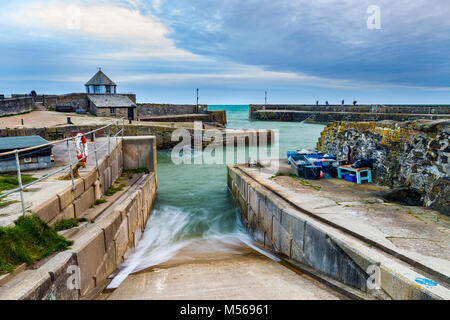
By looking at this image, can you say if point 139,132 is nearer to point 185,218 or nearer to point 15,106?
point 15,106

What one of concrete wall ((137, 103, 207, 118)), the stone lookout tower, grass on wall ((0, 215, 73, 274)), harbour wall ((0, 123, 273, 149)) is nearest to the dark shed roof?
grass on wall ((0, 215, 73, 274))

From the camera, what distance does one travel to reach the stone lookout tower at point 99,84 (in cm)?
4134

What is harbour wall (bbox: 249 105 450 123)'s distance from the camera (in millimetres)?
32344

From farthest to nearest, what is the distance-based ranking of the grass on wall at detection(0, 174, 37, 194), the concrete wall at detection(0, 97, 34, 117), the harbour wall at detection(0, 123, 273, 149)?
the concrete wall at detection(0, 97, 34, 117), the harbour wall at detection(0, 123, 273, 149), the grass on wall at detection(0, 174, 37, 194)

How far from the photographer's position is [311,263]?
5.16 metres

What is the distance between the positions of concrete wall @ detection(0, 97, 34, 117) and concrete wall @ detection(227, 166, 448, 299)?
28.5 metres

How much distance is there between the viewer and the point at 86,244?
4625 millimetres

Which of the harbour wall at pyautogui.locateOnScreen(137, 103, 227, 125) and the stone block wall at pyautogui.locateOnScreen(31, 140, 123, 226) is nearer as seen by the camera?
the stone block wall at pyautogui.locateOnScreen(31, 140, 123, 226)

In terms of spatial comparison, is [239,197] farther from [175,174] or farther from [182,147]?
[182,147]

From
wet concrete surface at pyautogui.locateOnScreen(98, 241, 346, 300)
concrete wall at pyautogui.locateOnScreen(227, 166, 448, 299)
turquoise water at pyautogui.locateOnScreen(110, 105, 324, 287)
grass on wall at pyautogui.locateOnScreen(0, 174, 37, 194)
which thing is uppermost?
grass on wall at pyautogui.locateOnScreen(0, 174, 37, 194)

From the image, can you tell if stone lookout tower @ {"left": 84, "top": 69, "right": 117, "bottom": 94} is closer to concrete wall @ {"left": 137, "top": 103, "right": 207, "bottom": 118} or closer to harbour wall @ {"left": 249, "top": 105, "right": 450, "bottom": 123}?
concrete wall @ {"left": 137, "top": 103, "right": 207, "bottom": 118}

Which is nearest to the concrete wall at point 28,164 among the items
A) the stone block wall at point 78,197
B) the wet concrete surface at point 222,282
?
the stone block wall at point 78,197

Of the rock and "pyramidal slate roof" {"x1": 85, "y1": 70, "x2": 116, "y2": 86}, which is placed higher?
"pyramidal slate roof" {"x1": 85, "y1": 70, "x2": 116, "y2": 86}

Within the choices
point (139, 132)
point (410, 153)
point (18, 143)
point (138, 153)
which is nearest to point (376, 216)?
A: point (410, 153)
